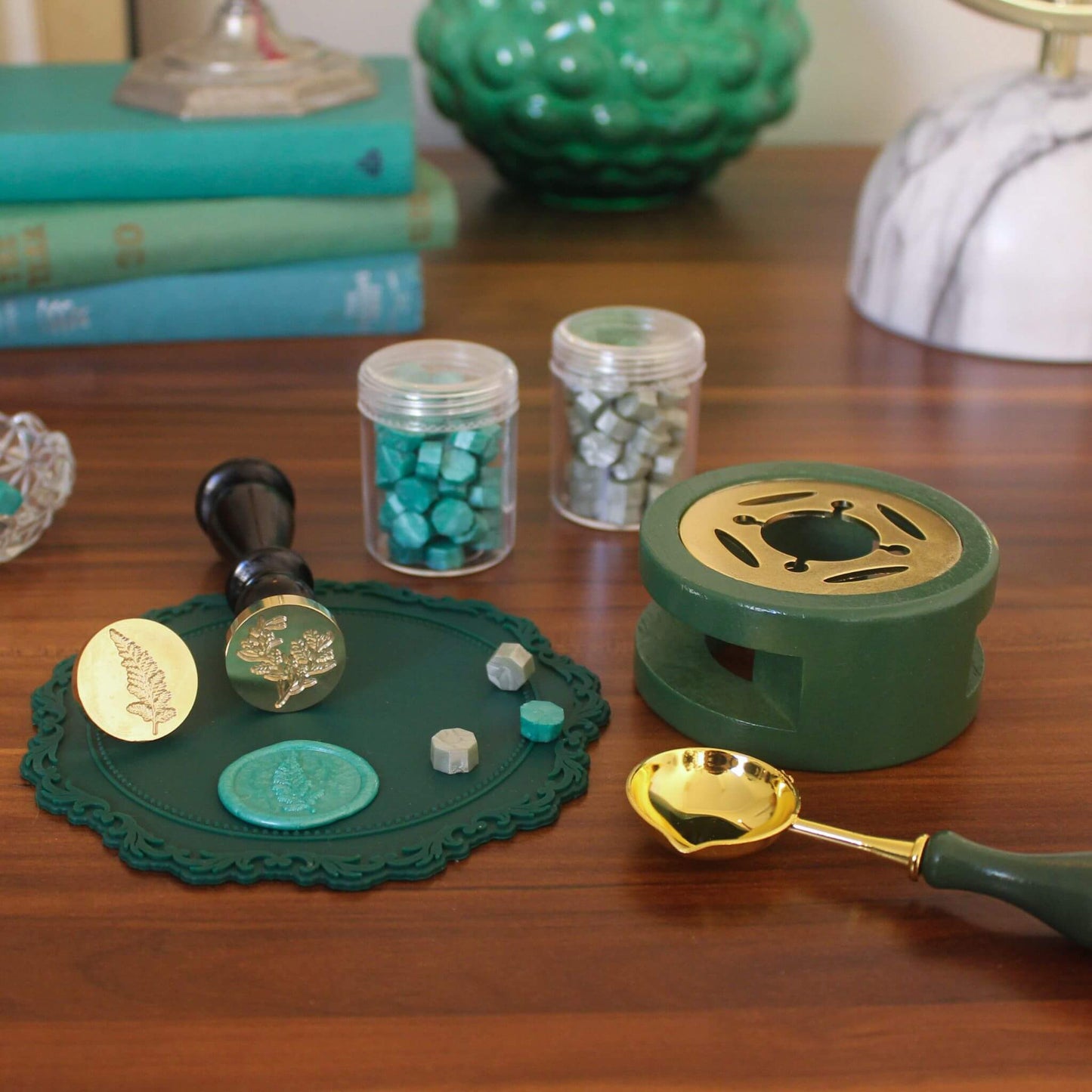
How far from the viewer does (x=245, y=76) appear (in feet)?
3.42

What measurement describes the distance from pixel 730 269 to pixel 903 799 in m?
0.70

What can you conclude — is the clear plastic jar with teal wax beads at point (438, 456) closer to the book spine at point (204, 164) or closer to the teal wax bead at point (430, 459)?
the teal wax bead at point (430, 459)

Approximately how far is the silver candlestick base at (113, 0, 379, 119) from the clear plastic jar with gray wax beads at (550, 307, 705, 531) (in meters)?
0.38

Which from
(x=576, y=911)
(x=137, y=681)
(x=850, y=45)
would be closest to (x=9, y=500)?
(x=137, y=681)

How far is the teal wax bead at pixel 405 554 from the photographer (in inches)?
28.9

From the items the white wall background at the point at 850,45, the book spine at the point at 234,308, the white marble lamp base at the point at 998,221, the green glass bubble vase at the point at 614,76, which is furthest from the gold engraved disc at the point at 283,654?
the white wall background at the point at 850,45

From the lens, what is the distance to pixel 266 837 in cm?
53

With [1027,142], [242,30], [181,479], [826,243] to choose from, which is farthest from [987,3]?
[181,479]

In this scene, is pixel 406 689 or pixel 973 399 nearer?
pixel 406 689

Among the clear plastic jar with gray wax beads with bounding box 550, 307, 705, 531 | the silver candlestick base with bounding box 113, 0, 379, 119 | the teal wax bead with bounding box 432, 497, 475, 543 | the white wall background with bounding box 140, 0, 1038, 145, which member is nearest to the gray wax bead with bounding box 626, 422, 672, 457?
the clear plastic jar with gray wax beads with bounding box 550, 307, 705, 531

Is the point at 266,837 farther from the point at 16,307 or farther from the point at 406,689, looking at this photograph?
the point at 16,307

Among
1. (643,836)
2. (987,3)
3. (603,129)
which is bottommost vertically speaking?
(643,836)

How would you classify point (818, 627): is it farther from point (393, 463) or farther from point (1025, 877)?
point (393, 463)

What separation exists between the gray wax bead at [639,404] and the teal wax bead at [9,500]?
1.03 ft
